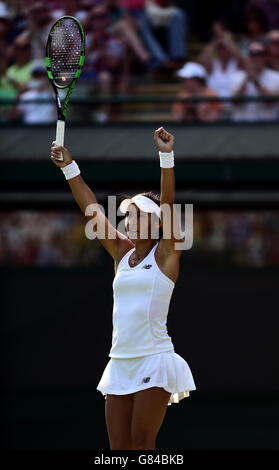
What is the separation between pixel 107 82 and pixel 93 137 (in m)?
0.65

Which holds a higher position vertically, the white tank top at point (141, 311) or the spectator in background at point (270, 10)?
the spectator in background at point (270, 10)

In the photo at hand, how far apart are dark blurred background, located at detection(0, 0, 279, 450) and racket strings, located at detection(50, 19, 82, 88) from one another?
3.26m

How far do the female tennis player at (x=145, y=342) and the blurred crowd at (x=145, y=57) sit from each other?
3.94 metres

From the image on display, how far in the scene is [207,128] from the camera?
899cm

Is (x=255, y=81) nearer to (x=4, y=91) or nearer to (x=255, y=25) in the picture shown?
(x=255, y=25)

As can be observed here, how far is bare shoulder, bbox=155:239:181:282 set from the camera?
5.01m

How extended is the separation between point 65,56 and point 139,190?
4025 millimetres

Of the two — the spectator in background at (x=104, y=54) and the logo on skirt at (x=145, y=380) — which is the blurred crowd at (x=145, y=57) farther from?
the logo on skirt at (x=145, y=380)

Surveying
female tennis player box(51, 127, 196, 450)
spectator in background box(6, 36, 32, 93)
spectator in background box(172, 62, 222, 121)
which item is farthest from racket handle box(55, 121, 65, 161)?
spectator in background box(6, 36, 32, 93)

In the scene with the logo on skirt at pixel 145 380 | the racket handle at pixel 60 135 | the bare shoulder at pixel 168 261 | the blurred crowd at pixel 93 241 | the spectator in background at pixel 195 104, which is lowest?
the logo on skirt at pixel 145 380

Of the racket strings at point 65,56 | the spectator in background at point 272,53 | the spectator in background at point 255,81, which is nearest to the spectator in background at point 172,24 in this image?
the spectator in background at point 255,81

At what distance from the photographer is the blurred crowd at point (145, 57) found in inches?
365
